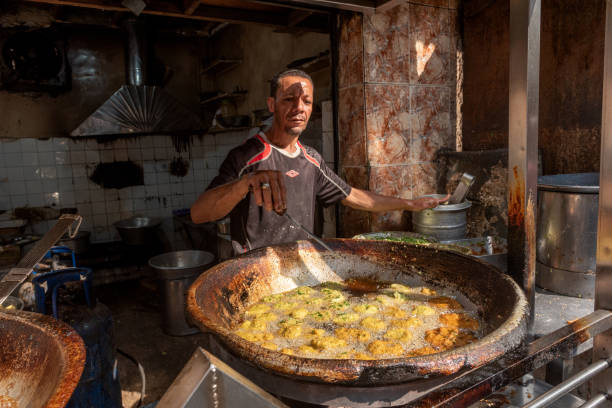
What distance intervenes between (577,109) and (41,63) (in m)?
7.59

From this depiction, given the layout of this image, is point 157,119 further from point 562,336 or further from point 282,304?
point 562,336

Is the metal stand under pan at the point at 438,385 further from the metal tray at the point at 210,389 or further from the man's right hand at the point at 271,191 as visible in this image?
the man's right hand at the point at 271,191

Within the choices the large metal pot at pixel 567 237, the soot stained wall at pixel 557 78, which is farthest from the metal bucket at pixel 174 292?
the large metal pot at pixel 567 237

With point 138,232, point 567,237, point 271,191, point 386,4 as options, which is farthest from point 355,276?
point 138,232

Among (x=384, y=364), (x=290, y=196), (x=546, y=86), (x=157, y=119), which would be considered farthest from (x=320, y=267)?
(x=157, y=119)

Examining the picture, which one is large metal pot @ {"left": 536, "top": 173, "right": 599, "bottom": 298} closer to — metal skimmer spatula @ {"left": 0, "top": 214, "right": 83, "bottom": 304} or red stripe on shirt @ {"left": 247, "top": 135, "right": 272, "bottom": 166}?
red stripe on shirt @ {"left": 247, "top": 135, "right": 272, "bottom": 166}

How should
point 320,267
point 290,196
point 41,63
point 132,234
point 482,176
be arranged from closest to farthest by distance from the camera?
1. point 320,267
2. point 290,196
3. point 482,176
4. point 132,234
5. point 41,63

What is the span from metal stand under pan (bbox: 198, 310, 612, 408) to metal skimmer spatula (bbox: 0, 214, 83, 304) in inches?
36.9

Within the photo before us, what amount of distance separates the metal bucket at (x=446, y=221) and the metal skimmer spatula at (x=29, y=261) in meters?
2.26

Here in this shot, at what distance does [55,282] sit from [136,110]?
181 inches

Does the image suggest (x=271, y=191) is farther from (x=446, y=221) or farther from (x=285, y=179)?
(x=446, y=221)

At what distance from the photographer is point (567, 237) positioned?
196cm

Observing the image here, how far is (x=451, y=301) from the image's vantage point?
1.43m

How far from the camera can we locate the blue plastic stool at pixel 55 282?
227 cm
